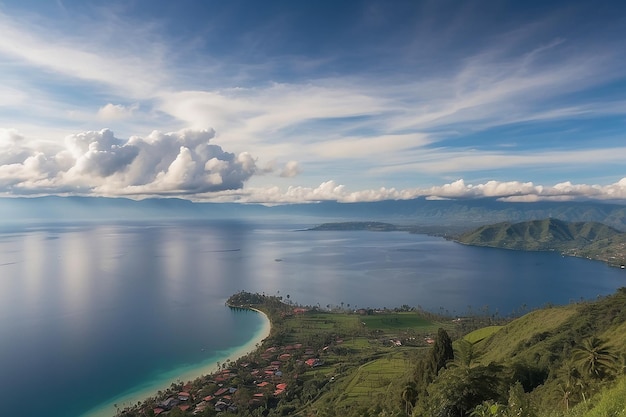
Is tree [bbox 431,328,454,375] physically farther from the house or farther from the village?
the house

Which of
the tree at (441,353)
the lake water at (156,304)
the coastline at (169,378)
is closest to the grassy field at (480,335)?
the tree at (441,353)

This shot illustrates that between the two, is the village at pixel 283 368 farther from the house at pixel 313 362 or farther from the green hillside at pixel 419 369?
the green hillside at pixel 419 369

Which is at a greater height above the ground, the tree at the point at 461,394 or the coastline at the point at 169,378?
the tree at the point at 461,394

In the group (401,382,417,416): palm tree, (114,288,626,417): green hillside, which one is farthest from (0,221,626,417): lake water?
(401,382,417,416): palm tree

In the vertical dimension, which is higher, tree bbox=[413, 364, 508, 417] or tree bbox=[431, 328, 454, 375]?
tree bbox=[413, 364, 508, 417]

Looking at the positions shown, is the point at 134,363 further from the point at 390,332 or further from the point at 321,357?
the point at 390,332

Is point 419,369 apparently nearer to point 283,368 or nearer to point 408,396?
point 408,396

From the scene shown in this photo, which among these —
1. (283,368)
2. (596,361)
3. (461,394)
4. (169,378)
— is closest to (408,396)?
(596,361)

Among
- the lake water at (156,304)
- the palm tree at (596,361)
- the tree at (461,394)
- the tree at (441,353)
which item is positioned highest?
the tree at (461,394)
